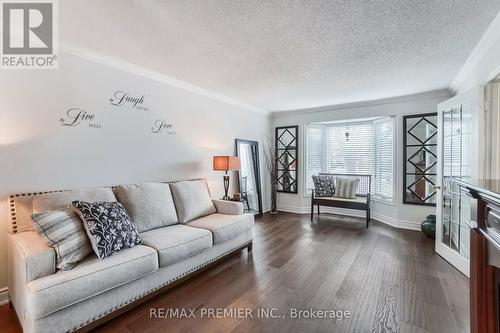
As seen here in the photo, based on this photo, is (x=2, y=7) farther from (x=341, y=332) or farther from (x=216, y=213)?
(x=341, y=332)

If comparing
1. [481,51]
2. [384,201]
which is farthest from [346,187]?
[481,51]

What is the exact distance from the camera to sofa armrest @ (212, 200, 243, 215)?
10.5 ft

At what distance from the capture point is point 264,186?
5.59 metres

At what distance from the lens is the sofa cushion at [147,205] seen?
2496 millimetres

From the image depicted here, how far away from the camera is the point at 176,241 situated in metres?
2.23

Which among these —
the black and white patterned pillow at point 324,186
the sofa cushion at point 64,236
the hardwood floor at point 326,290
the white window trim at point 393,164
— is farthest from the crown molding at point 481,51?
Answer: the sofa cushion at point 64,236

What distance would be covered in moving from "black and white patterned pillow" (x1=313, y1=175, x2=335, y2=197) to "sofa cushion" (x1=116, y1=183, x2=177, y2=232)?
10.4ft

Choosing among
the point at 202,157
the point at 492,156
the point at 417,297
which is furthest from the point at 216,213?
the point at 492,156

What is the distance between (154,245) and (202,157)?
2.00 metres

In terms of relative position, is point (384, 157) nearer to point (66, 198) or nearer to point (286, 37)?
point (286, 37)

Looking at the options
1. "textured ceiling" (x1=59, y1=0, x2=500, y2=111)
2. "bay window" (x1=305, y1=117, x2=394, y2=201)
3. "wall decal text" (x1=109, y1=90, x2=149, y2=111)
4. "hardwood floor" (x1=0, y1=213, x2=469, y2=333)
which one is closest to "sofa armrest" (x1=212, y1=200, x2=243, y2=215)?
"hardwood floor" (x1=0, y1=213, x2=469, y2=333)

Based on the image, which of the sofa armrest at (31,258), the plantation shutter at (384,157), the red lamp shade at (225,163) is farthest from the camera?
the plantation shutter at (384,157)

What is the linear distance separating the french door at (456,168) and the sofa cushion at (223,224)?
243 cm

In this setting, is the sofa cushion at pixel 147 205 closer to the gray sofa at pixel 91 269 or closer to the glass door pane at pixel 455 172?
the gray sofa at pixel 91 269
